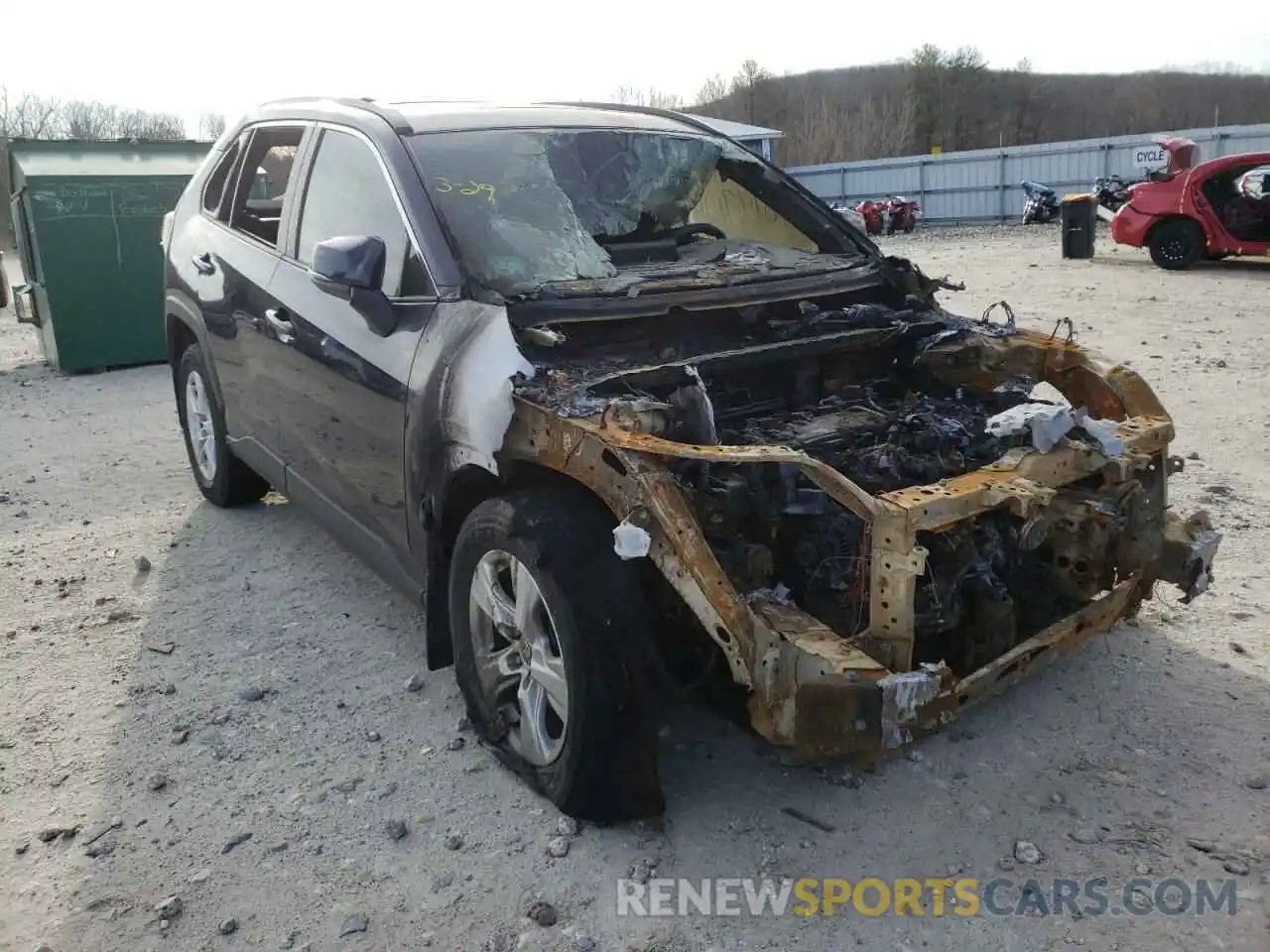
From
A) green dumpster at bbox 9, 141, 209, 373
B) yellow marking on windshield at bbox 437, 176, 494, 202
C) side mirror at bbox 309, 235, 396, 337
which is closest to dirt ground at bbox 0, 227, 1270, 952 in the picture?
side mirror at bbox 309, 235, 396, 337

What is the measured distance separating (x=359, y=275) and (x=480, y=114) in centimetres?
105

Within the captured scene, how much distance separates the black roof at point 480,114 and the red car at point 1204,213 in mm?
11591

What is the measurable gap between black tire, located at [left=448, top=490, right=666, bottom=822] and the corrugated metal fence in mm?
21299

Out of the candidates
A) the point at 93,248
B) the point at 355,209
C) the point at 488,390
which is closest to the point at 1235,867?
the point at 488,390

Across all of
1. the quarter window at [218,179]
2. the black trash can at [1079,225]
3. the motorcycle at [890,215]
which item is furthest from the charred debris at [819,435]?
the motorcycle at [890,215]

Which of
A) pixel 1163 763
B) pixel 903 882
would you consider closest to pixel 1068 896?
pixel 903 882

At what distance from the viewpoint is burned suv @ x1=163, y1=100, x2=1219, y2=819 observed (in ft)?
8.84

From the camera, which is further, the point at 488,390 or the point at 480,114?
the point at 480,114

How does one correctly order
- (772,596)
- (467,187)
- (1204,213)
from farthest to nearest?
(1204,213), (467,187), (772,596)

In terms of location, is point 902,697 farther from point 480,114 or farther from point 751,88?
point 751,88

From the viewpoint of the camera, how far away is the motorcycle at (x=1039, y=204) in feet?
75.0

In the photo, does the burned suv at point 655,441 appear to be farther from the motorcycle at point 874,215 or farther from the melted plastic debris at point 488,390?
the motorcycle at point 874,215

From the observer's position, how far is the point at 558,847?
2.89m

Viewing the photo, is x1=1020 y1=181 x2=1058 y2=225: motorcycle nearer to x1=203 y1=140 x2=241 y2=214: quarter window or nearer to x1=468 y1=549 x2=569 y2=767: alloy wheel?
x1=203 y1=140 x2=241 y2=214: quarter window
